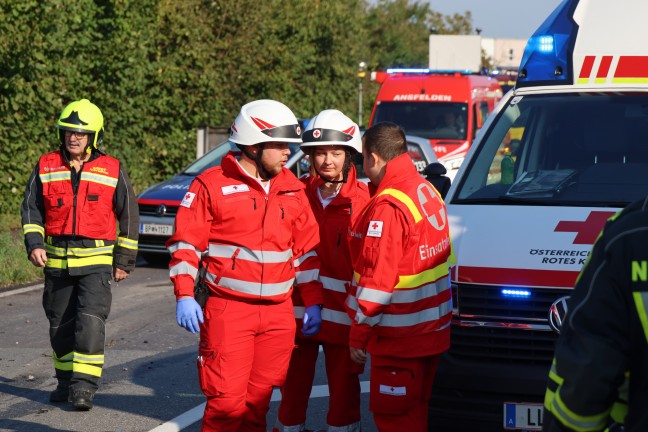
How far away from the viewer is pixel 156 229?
46.9 ft

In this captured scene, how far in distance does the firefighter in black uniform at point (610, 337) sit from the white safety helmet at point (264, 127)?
3.01m

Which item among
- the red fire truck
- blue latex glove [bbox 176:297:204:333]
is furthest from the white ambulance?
the red fire truck

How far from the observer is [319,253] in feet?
20.0

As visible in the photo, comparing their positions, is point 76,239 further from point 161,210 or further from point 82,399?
point 161,210

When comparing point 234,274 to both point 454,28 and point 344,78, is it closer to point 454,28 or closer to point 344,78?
point 344,78

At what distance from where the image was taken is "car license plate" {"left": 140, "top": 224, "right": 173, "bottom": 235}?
14.2 meters

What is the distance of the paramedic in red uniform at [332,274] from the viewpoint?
600 cm

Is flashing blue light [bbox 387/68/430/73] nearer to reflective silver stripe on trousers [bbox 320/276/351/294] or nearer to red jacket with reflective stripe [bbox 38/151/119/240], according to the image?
red jacket with reflective stripe [bbox 38/151/119/240]

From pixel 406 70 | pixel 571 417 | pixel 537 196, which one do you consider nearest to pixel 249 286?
pixel 537 196

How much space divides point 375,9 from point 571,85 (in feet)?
166

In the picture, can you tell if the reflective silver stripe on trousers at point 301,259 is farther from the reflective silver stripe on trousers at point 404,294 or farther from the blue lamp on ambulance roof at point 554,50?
the blue lamp on ambulance roof at point 554,50

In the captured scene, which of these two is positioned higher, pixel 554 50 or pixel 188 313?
pixel 554 50

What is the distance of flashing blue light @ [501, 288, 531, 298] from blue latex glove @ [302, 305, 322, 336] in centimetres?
90

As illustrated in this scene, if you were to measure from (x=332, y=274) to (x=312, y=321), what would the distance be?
0.43 m
